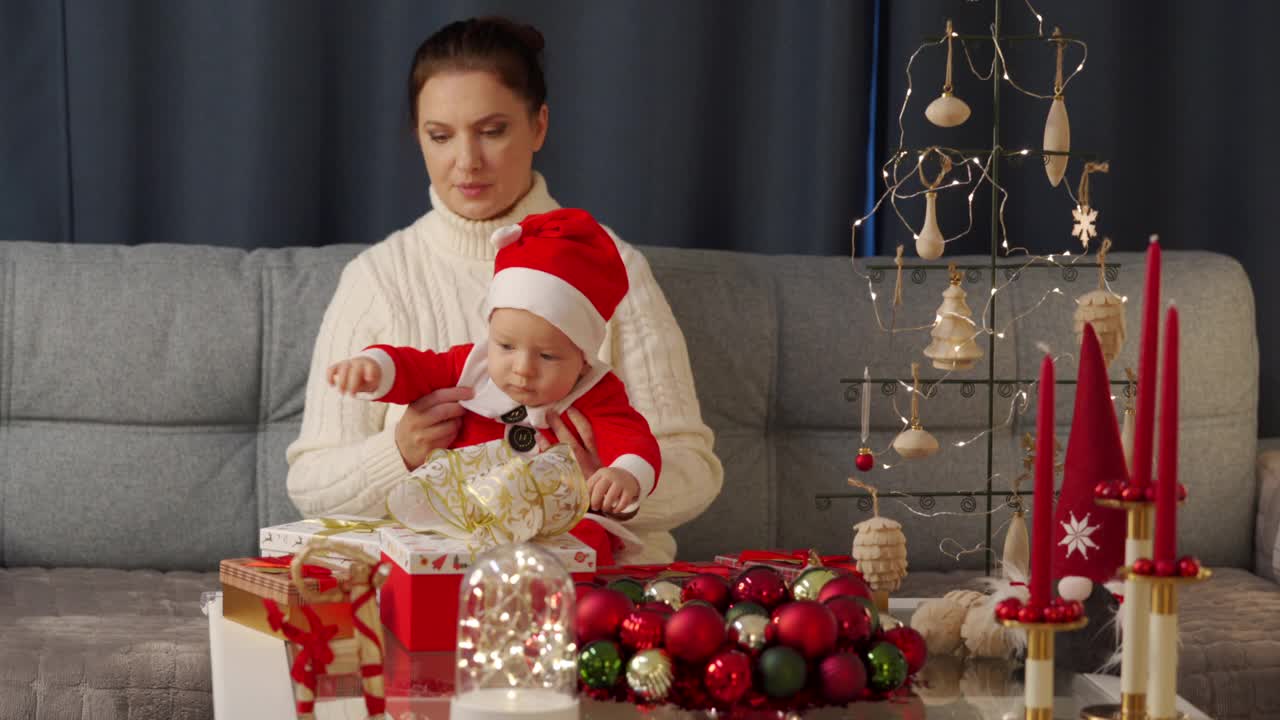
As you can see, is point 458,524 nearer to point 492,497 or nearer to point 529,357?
point 492,497

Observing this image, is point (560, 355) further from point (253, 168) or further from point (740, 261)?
point (253, 168)

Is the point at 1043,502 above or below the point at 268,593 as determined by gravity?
above

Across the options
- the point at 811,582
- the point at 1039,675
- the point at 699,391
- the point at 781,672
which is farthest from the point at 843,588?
the point at 699,391

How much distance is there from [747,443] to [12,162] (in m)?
1.42

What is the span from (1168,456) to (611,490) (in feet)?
2.53

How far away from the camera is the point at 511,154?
195 centimetres

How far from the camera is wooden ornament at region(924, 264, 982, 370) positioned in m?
1.78

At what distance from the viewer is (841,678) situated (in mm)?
1002

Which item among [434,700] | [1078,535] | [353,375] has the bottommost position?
[434,700]

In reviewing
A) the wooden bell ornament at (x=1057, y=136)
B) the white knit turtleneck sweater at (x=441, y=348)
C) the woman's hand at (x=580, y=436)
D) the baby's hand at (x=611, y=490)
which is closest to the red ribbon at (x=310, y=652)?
the baby's hand at (x=611, y=490)

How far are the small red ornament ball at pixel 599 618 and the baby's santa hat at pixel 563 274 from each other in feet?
1.66

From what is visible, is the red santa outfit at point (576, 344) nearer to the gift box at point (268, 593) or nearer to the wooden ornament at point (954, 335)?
the gift box at point (268, 593)

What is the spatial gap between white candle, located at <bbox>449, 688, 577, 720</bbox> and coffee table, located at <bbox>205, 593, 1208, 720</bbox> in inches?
3.0

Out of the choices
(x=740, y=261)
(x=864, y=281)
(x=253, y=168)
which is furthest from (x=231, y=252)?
(x=864, y=281)
